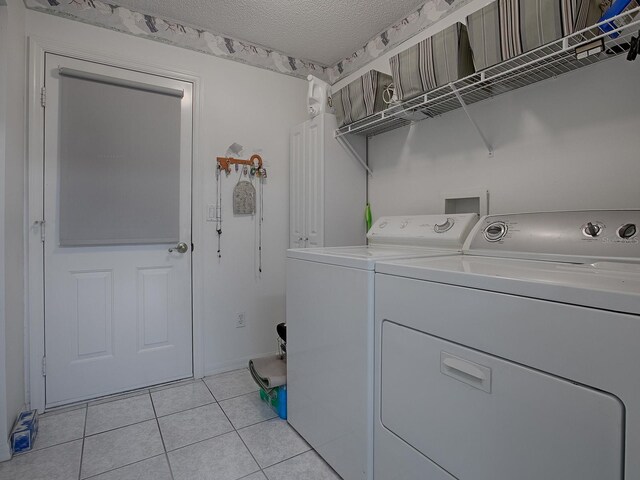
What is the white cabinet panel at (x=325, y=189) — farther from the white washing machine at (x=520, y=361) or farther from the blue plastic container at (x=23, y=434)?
the blue plastic container at (x=23, y=434)

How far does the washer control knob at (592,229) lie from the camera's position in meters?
1.21

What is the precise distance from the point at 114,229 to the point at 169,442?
1.30 metres

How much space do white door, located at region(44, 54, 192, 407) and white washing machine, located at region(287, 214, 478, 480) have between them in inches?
41.8

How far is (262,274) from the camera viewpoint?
8.98 feet

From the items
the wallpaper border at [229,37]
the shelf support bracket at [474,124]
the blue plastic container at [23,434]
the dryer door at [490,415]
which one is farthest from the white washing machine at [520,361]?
the blue plastic container at [23,434]

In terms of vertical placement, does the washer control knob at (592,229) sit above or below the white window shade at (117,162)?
below

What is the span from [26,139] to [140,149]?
576 mm

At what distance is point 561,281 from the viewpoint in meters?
0.79

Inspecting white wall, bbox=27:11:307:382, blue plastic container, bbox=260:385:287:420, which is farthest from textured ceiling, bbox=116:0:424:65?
blue plastic container, bbox=260:385:287:420

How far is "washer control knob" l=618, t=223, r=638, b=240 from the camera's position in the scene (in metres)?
1.13

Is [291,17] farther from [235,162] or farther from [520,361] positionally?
[520,361]

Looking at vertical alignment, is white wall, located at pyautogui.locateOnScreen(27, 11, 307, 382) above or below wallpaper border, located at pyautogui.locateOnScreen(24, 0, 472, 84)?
below

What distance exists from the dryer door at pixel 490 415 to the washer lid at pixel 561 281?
19 cm

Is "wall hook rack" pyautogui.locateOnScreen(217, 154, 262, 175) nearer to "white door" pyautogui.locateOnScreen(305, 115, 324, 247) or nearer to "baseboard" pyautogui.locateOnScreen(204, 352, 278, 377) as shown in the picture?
"white door" pyautogui.locateOnScreen(305, 115, 324, 247)
